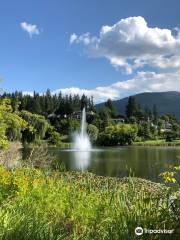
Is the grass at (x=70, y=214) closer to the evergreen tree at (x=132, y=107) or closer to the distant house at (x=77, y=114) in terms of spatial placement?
the distant house at (x=77, y=114)

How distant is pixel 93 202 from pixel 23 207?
194 cm

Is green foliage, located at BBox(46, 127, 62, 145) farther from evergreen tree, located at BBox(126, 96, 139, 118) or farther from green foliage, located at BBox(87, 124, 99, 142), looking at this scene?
evergreen tree, located at BBox(126, 96, 139, 118)

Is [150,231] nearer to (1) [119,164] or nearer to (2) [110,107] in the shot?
(1) [119,164]

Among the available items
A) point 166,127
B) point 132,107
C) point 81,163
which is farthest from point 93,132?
point 81,163

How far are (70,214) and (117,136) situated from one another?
104m

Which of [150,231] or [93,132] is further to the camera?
[93,132]

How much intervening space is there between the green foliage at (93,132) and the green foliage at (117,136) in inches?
59.0

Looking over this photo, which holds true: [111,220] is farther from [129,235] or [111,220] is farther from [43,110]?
[43,110]

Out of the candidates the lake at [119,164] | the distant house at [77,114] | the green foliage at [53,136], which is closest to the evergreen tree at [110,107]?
the distant house at [77,114]

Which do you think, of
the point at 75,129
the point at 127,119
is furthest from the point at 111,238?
the point at 127,119

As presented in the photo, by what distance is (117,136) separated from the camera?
111 meters

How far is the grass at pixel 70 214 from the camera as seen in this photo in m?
5.33

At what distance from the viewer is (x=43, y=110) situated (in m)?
162

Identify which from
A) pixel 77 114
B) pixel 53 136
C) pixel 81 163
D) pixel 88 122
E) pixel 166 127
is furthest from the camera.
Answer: pixel 77 114
